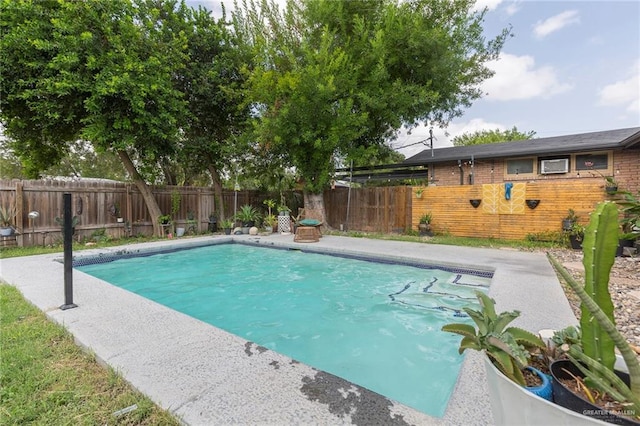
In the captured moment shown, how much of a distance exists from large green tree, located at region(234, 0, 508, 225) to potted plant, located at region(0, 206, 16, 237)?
21.6ft

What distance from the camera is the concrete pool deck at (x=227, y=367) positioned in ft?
4.98

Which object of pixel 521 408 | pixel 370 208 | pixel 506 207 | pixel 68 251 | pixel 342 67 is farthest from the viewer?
pixel 370 208

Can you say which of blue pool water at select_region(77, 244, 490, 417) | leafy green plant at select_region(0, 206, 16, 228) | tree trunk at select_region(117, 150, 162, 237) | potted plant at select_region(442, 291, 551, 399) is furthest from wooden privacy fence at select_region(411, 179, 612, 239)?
leafy green plant at select_region(0, 206, 16, 228)

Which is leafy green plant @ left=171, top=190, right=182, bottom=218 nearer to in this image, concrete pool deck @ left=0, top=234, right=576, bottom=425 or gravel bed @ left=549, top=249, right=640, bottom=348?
concrete pool deck @ left=0, top=234, right=576, bottom=425

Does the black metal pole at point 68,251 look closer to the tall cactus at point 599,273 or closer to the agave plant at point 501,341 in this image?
the agave plant at point 501,341

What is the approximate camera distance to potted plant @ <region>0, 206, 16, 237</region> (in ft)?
22.0

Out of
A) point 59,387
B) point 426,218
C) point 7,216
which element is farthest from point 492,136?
point 7,216

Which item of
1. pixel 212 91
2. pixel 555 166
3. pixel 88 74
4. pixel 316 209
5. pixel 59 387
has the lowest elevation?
pixel 59 387

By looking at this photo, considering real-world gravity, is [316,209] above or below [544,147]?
below

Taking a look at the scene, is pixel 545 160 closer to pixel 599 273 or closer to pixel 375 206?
pixel 375 206

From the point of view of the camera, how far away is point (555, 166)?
32.7 feet

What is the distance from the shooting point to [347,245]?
25.0ft

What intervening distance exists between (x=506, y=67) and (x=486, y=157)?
4056mm

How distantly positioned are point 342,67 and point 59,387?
30.9ft
